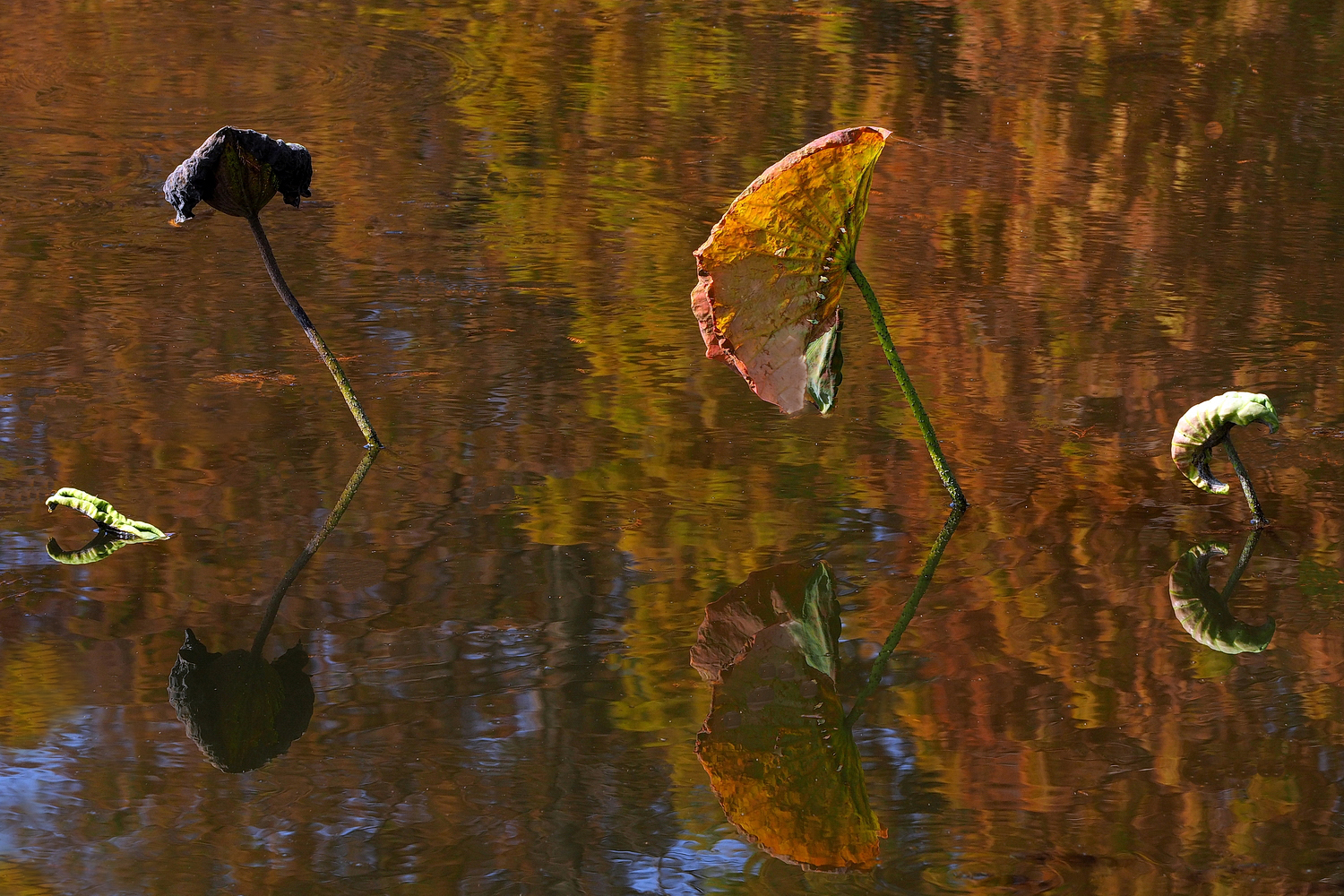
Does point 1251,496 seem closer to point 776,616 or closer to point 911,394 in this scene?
point 911,394

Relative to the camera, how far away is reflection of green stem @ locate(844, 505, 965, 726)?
5.44 ft

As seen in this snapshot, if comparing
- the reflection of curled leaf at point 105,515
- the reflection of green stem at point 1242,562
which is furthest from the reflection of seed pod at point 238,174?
the reflection of green stem at point 1242,562

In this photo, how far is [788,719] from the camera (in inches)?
63.1

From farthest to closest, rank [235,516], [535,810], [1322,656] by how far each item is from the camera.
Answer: [235,516] → [1322,656] → [535,810]

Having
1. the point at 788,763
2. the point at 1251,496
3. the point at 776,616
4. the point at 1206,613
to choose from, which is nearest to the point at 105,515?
the point at 776,616

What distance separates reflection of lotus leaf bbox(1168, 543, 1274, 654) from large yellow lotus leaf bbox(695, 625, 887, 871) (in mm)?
514

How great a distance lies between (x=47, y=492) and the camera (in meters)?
2.05

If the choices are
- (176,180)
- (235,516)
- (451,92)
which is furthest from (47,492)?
(451,92)

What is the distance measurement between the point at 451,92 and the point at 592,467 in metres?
2.71

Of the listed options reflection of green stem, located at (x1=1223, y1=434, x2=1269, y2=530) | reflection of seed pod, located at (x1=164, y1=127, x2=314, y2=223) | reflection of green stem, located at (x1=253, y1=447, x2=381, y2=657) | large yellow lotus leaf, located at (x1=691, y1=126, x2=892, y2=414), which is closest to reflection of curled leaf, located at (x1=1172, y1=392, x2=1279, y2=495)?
reflection of green stem, located at (x1=1223, y1=434, x2=1269, y2=530)

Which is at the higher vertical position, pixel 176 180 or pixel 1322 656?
pixel 176 180

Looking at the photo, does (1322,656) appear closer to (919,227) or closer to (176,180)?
(176,180)

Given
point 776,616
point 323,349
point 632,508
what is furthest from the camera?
point 323,349

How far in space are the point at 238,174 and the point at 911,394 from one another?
1.05m
